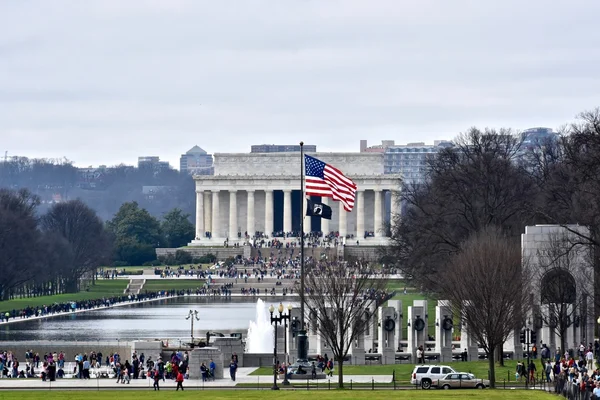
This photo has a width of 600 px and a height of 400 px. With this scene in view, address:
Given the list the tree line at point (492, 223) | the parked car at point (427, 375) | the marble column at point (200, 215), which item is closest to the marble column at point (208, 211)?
the marble column at point (200, 215)

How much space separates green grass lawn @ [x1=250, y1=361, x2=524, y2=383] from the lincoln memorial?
4485 inches

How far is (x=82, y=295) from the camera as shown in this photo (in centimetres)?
14025

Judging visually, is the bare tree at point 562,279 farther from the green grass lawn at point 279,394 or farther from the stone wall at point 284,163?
the stone wall at point 284,163

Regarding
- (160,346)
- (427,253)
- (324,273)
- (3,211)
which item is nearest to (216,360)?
(160,346)

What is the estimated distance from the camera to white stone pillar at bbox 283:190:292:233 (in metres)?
190

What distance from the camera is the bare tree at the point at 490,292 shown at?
6494 centimetres

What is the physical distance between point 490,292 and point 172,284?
86.6m

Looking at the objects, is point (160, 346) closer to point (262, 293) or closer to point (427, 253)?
point (427, 253)

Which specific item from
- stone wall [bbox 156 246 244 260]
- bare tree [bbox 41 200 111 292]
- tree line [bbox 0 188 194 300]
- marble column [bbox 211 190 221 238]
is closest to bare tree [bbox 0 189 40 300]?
tree line [bbox 0 188 194 300]

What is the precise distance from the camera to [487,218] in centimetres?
9775

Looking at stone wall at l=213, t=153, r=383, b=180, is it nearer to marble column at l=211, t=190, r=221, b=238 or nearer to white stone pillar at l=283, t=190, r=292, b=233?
white stone pillar at l=283, t=190, r=292, b=233

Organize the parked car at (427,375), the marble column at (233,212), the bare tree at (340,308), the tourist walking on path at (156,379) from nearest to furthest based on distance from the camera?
the parked car at (427,375) → the tourist walking on path at (156,379) → the bare tree at (340,308) → the marble column at (233,212)

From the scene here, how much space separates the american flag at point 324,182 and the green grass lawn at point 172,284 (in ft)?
235

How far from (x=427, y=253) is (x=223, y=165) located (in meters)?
96.9
